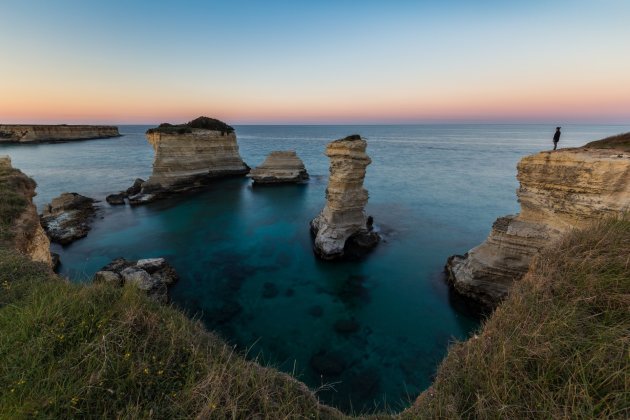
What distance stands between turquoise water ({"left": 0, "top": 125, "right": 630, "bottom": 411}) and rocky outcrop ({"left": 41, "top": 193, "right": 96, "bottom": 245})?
92cm

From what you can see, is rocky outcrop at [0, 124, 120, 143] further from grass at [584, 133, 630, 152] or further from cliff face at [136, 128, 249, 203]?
grass at [584, 133, 630, 152]

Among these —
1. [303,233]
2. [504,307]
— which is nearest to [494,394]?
[504,307]

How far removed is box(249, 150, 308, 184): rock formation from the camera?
34.2m

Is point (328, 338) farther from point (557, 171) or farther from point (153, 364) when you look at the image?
point (557, 171)

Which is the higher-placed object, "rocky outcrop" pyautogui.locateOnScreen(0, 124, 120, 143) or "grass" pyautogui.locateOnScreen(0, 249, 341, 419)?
"rocky outcrop" pyautogui.locateOnScreen(0, 124, 120, 143)

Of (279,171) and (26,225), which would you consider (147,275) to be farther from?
(279,171)

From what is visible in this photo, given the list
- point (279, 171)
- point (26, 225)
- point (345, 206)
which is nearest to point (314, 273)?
point (345, 206)

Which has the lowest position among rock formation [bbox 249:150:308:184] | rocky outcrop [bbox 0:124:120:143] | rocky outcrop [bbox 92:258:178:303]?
rocky outcrop [bbox 92:258:178:303]

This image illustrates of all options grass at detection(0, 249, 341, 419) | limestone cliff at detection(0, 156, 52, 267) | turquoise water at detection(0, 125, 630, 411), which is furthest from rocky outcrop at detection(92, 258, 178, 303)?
grass at detection(0, 249, 341, 419)

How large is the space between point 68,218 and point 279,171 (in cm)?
2062

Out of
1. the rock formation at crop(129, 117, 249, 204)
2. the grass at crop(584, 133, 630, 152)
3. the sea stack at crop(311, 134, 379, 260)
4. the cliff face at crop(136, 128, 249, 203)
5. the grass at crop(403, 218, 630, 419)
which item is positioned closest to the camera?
the grass at crop(403, 218, 630, 419)

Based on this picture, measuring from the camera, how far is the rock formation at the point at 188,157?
93.1ft

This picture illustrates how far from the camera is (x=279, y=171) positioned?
3481cm

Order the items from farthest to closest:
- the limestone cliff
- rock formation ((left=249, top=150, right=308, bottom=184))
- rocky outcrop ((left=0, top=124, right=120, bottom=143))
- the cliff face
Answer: rocky outcrop ((left=0, top=124, right=120, bottom=143))
rock formation ((left=249, top=150, right=308, bottom=184))
the cliff face
the limestone cliff
